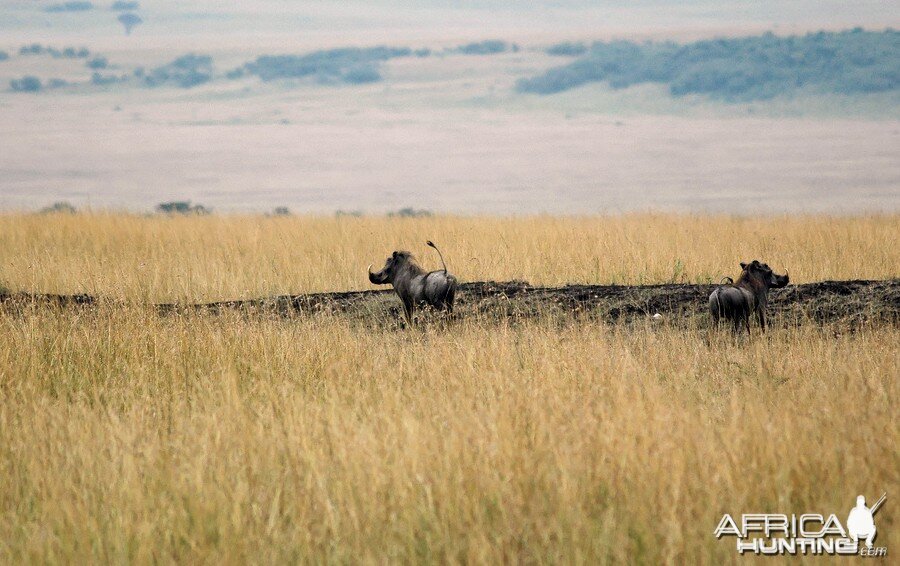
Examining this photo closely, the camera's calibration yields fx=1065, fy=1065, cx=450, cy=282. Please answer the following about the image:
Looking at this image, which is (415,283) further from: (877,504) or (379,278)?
(877,504)

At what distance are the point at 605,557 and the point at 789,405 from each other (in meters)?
2.06

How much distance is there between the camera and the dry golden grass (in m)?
12.5

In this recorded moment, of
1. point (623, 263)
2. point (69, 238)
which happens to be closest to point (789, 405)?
point (623, 263)

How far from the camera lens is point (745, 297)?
8.23 meters

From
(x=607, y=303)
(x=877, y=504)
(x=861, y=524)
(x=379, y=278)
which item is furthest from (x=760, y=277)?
(x=861, y=524)

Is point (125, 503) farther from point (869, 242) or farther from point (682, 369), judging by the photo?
point (869, 242)

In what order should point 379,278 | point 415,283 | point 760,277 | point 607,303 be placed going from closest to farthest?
1. point 760,277
2. point 415,283
3. point 379,278
4. point 607,303

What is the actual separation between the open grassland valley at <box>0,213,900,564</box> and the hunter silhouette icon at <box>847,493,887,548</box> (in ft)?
0.26

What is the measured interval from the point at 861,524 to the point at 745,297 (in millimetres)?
4480

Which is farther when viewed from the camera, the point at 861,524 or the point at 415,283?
the point at 415,283

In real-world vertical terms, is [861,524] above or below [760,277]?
below

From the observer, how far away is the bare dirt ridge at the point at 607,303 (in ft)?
31.0

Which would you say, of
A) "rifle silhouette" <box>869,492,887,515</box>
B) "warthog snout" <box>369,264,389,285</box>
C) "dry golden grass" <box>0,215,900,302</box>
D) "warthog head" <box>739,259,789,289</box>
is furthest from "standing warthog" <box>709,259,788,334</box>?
"rifle silhouette" <box>869,492,887,515</box>

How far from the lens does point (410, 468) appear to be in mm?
4645
